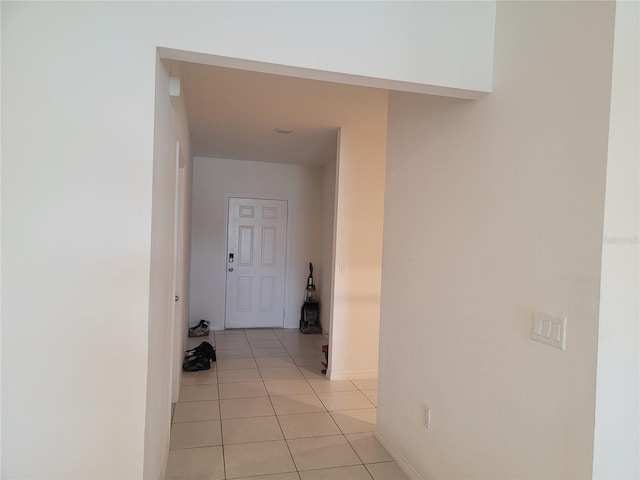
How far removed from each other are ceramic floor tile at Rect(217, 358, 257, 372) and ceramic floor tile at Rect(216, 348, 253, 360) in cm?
11

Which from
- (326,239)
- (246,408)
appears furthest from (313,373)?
(326,239)

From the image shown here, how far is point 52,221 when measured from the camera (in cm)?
130

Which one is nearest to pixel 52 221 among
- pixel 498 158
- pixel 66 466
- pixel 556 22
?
pixel 66 466

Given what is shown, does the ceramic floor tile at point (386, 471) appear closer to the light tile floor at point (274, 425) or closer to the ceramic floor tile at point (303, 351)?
the light tile floor at point (274, 425)

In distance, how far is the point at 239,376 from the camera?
12.5ft

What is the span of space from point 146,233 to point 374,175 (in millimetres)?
2797

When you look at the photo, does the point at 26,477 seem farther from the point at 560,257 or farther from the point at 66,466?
the point at 560,257

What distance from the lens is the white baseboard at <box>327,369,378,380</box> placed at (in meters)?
3.80

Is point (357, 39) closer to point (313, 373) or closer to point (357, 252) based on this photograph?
point (357, 252)

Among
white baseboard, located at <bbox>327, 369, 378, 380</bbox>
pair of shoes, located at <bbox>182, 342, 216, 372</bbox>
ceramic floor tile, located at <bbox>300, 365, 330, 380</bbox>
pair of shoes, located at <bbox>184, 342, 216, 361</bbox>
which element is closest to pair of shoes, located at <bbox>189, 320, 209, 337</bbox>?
pair of shoes, located at <bbox>182, 342, 216, 372</bbox>

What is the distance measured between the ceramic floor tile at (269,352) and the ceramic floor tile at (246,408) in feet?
4.03

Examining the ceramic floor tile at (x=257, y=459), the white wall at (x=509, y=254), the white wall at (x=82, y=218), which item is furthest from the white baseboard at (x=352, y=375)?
the white wall at (x=82, y=218)

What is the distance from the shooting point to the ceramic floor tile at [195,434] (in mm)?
2543

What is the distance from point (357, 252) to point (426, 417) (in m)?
1.93
